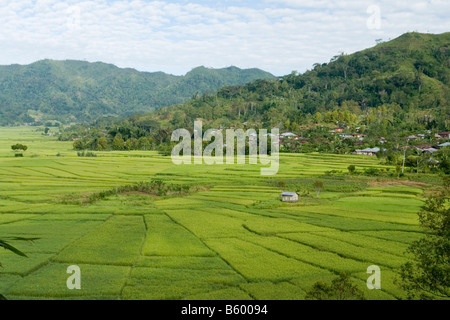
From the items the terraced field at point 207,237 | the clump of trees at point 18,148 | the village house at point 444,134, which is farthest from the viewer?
the village house at point 444,134

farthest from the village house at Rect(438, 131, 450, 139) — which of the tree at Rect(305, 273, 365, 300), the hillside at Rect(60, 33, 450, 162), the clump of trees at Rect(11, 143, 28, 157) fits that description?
the clump of trees at Rect(11, 143, 28, 157)

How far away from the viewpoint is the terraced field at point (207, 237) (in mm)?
12664

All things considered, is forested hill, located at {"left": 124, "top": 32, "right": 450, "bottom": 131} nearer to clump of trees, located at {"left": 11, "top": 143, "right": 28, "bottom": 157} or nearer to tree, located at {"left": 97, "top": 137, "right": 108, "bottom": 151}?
tree, located at {"left": 97, "top": 137, "right": 108, "bottom": 151}

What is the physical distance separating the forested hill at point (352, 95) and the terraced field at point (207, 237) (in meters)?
43.7

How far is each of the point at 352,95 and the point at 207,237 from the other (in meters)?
76.6

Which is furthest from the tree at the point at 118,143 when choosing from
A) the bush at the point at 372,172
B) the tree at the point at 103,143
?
the bush at the point at 372,172

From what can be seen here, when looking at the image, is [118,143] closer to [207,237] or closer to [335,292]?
[207,237]

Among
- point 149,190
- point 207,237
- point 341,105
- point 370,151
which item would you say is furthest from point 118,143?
point 207,237

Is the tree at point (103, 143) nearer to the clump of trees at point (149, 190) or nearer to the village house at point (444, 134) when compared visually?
the clump of trees at point (149, 190)

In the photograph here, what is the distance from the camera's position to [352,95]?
3462 inches

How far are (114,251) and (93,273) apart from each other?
8.25 ft

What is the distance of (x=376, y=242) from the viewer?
57.3 ft
